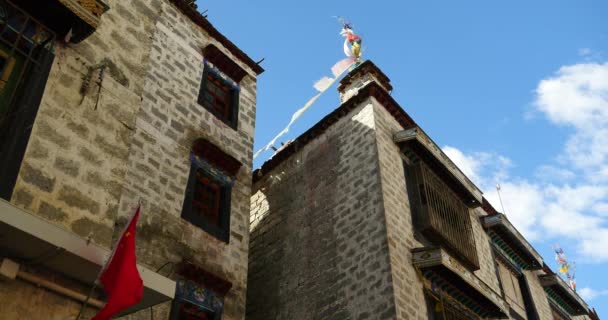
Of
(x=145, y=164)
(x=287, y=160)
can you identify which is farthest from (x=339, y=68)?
(x=145, y=164)

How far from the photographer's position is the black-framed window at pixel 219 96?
12.0 meters

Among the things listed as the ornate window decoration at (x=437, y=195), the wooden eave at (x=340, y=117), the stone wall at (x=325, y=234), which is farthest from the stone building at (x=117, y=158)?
the ornate window decoration at (x=437, y=195)

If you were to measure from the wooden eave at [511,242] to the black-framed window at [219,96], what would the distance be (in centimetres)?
886

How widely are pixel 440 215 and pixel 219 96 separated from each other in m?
5.83

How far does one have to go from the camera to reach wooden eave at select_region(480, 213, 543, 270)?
1736 cm

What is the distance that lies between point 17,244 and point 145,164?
14.1ft

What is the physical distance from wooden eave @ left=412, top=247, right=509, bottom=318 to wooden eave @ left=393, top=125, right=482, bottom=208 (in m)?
2.83

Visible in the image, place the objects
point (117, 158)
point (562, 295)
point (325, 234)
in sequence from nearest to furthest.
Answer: point (117, 158) < point (325, 234) < point (562, 295)

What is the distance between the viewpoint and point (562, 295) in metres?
20.9

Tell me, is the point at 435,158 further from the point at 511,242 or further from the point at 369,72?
the point at 511,242

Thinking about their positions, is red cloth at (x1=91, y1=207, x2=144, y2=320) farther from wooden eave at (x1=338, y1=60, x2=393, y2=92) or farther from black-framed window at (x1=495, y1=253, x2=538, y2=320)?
black-framed window at (x1=495, y1=253, x2=538, y2=320)

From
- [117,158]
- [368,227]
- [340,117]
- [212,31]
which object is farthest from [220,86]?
[117,158]

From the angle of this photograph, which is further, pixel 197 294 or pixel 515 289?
pixel 515 289

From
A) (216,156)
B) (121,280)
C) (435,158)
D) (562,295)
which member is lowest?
(121,280)
